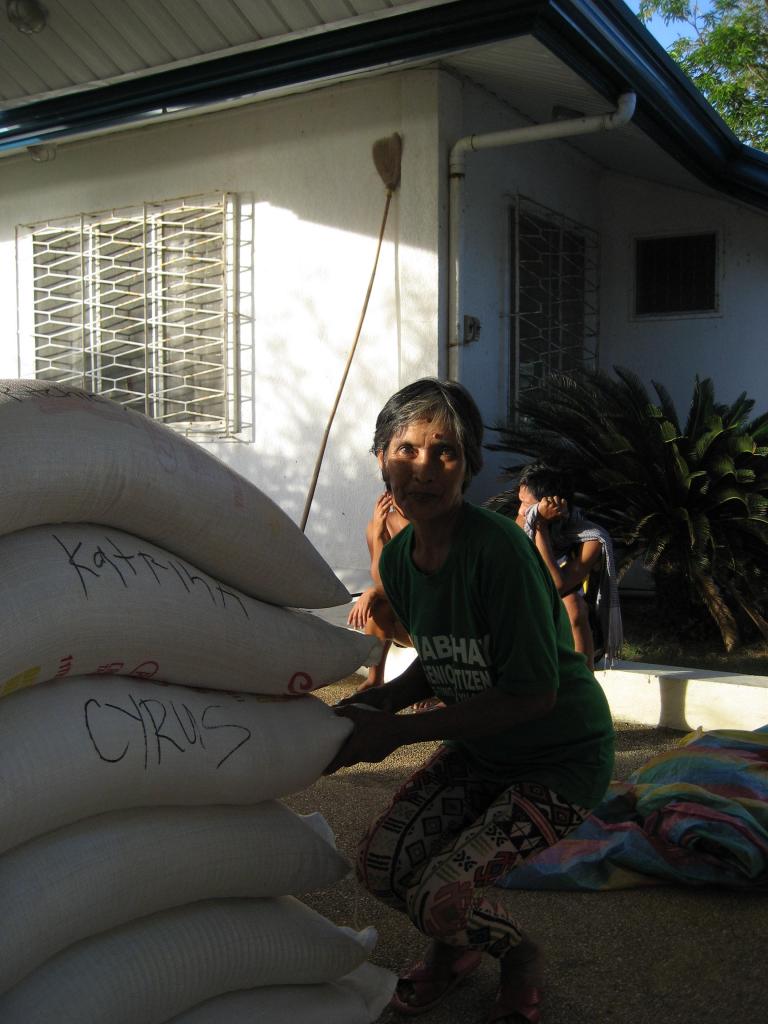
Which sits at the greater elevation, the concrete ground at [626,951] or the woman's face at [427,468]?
the woman's face at [427,468]

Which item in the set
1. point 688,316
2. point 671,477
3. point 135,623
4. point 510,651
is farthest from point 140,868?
point 688,316

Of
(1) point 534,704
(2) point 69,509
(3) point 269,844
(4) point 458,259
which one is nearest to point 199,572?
(2) point 69,509

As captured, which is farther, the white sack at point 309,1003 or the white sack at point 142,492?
the white sack at point 309,1003

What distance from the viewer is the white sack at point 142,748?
183 centimetres

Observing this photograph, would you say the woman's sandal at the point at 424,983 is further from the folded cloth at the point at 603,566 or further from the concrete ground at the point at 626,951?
the folded cloth at the point at 603,566

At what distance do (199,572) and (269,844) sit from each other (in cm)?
60

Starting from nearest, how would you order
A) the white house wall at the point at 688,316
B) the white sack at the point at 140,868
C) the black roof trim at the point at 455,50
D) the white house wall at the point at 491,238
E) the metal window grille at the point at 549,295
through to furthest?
1. the white sack at the point at 140,868
2. the black roof trim at the point at 455,50
3. the white house wall at the point at 491,238
4. the metal window grille at the point at 549,295
5. the white house wall at the point at 688,316

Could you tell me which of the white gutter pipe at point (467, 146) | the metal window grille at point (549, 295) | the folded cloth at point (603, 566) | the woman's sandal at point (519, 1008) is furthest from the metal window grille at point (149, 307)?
the woman's sandal at point (519, 1008)

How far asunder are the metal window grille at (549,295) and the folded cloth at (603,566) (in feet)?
6.34

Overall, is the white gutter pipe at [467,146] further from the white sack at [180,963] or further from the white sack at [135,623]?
the white sack at [180,963]

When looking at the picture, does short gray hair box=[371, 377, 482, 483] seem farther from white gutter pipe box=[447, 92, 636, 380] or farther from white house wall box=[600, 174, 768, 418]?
white house wall box=[600, 174, 768, 418]

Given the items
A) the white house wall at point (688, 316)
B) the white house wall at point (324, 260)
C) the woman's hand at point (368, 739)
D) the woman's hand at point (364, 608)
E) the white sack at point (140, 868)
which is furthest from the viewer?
the white house wall at point (688, 316)

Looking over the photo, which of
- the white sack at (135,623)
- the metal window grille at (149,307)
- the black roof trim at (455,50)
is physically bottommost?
the white sack at (135,623)

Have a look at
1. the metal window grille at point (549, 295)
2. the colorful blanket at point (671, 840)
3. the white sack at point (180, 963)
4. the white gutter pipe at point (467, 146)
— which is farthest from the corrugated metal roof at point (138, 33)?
the white sack at point (180, 963)
